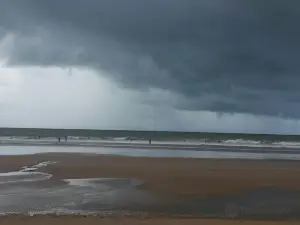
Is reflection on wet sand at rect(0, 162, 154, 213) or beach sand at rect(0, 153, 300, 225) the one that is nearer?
beach sand at rect(0, 153, 300, 225)

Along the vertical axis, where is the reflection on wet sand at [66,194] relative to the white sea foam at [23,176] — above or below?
below

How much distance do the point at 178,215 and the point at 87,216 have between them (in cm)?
252

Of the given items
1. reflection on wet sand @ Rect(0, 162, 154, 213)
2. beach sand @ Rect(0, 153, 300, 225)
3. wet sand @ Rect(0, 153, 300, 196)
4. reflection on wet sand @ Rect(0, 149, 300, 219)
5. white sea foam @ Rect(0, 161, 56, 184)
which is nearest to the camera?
beach sand @ Rect(0, 153, 300, 225)

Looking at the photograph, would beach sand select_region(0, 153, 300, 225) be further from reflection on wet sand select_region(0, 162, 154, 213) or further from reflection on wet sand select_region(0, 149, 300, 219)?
reflection on wet sand select_region(0, 162, 154, 213)

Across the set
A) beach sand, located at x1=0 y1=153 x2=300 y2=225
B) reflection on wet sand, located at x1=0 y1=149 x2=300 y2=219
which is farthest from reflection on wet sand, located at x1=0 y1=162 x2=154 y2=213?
beach sand, located at x1=0 y1=153 x2=300 y2=225

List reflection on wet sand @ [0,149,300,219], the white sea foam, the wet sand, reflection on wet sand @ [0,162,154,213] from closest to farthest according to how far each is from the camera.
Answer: reflection on wet sand @ [0,149,300,219]
reflection on wet sand @ [0,162,154,213]
the wet sand
the white sea foam

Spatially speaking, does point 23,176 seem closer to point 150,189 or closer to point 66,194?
point 66,194

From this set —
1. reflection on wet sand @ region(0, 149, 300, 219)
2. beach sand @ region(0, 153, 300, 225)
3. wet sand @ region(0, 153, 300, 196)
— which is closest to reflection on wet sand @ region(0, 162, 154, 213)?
reflection on wet sand @ region(0, 149, 300, 219)

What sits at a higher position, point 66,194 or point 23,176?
point 23,176

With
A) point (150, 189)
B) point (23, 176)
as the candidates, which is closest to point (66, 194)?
point (150, 189)

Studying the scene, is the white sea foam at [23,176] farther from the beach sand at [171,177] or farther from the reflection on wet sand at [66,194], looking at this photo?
the beach sand at [171,177]

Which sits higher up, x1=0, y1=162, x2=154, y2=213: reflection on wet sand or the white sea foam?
the white sea foam

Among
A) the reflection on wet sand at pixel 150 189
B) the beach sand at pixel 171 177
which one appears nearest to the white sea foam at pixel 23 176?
the reflection on wet sand at pixel 150 189

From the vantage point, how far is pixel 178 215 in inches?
476
